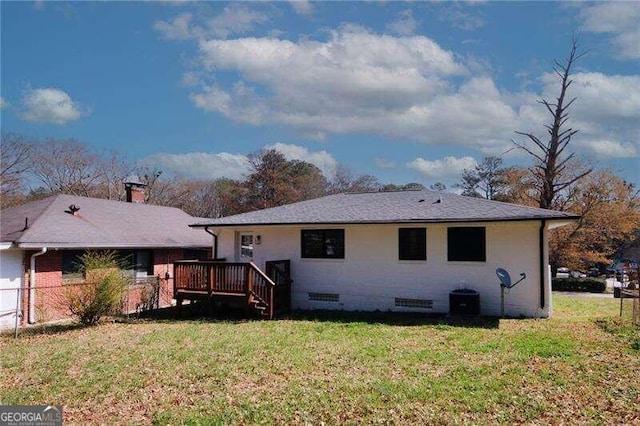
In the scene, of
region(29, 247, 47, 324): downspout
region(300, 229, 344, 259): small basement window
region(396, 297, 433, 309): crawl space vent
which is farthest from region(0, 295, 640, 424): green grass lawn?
region(300, 229, 344, 259): small basement window

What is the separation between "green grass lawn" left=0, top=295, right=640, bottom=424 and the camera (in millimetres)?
5297

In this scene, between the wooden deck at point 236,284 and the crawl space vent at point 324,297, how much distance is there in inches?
33.1

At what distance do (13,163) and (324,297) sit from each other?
28.0 metres

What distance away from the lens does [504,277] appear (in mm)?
11141

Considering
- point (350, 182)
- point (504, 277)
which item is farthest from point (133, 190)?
point (350, 182)

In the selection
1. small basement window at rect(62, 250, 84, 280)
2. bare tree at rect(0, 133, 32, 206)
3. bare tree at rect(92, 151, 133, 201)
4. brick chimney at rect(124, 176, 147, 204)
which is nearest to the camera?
small basement window at rect(62, 250, 84, 280)

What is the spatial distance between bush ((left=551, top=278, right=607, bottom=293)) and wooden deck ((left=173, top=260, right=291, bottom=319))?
782 inches

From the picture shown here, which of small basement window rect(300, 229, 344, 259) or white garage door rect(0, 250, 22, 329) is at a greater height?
small basement window rect(300, 229, 344, 259)

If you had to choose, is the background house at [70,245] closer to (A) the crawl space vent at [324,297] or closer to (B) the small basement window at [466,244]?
(A) the crawl space vent at [324,297]

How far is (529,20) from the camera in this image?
1252 cm

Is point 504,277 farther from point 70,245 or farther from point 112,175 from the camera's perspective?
point 112,175

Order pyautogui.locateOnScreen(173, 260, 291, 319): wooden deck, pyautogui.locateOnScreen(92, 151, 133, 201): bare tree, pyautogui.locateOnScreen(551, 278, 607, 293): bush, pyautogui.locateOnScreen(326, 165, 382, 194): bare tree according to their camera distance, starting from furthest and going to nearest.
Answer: pyautogui.locateOnScreen(326, 165, 382, 194): bare tree → pyautogui.locateOnScreen(92, 151, 133, 201): bare tree → pyautogui.locateOnScreen(551, 278, 607, 293): bush → pyautogui.locateOnScreen(173, 260, 291, 319): wooden deck

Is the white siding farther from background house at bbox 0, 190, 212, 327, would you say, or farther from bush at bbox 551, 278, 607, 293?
bush at bbox 551, 278, 607, 293
